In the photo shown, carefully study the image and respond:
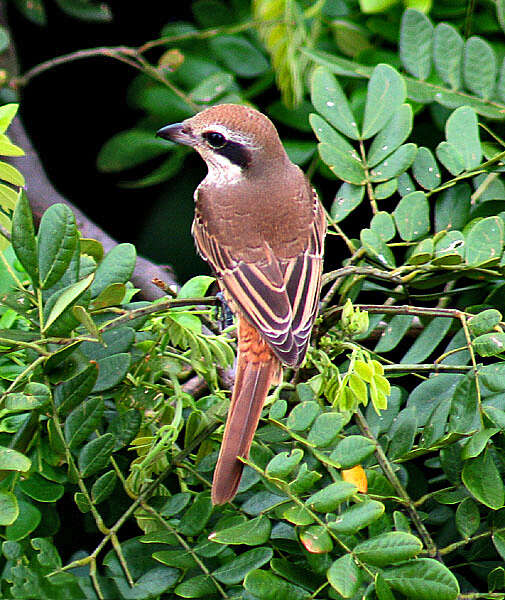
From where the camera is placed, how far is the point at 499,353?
1.03 metres

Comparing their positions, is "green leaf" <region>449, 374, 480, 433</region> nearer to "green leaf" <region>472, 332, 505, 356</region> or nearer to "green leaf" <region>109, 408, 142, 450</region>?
"green leaf" <region>472, 332, 505, 356</region>

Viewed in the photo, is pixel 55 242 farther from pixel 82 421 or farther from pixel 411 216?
pixel 411 216

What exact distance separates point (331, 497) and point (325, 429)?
94mm

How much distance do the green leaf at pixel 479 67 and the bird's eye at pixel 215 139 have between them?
0.47 meters

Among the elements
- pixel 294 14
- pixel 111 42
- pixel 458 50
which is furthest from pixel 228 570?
pixel 111 42

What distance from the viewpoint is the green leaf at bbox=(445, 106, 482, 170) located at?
129 centimetres

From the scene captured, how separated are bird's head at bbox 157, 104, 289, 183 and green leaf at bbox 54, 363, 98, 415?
2.61ft

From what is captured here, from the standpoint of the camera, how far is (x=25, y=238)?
34.5 inches

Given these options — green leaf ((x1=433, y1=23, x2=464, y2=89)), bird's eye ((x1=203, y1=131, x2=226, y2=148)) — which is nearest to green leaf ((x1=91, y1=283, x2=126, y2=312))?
bird's eye ((x1=203, y1=131, x2=226, y2=148))

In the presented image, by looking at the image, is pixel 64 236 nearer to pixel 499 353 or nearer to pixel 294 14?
pixel 499 353

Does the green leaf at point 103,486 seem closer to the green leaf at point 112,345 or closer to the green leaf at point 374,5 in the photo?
the green leaf at point 112,345

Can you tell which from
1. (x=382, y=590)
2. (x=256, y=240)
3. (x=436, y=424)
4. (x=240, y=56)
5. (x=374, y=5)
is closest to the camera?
(x=382, y=590)

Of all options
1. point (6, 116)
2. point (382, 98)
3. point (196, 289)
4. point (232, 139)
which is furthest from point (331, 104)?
point (6, 116)

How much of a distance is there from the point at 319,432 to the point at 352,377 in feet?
0.32
